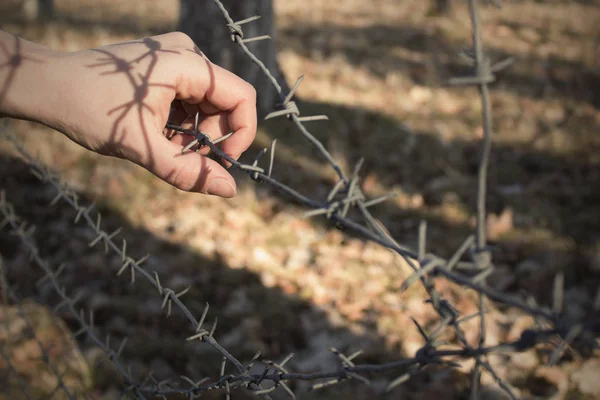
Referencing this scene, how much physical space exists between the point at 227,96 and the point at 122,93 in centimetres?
25

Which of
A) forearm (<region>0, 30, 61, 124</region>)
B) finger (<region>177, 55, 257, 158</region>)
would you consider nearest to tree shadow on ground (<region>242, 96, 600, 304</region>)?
finger (<region>177, 55, 257, 158</region>)

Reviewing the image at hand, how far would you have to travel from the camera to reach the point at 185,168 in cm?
116

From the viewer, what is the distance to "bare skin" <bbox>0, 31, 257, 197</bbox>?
1.16 m

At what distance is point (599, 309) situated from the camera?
2.09 ft

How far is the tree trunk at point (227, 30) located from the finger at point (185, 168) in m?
3.31

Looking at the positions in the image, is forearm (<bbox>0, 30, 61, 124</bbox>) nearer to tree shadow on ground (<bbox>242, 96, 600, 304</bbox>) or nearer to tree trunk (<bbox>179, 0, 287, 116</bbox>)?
tree shadow on ground (<bbox>242, 96, 600, 304</bbox>)

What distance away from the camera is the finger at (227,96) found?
122cm

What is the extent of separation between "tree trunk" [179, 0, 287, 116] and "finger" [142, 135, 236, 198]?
10.9ft

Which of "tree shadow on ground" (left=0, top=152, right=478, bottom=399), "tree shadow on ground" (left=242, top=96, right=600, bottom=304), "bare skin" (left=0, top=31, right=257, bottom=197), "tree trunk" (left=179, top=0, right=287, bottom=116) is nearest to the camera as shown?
"bare skin" (left=0, top=31, right=257, bottom=197)

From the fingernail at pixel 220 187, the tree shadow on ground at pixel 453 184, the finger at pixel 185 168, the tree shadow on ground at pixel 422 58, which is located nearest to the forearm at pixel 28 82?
the finger at pixel 185 168

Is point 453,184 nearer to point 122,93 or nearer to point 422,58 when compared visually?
point 422,58

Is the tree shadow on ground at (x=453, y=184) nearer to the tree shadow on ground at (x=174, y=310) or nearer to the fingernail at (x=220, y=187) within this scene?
the tree shadow on ground at (x=174, y=310)

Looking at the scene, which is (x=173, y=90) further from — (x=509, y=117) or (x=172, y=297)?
(x=509, y=117)

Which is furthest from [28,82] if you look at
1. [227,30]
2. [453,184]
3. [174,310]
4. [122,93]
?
[453,184]
